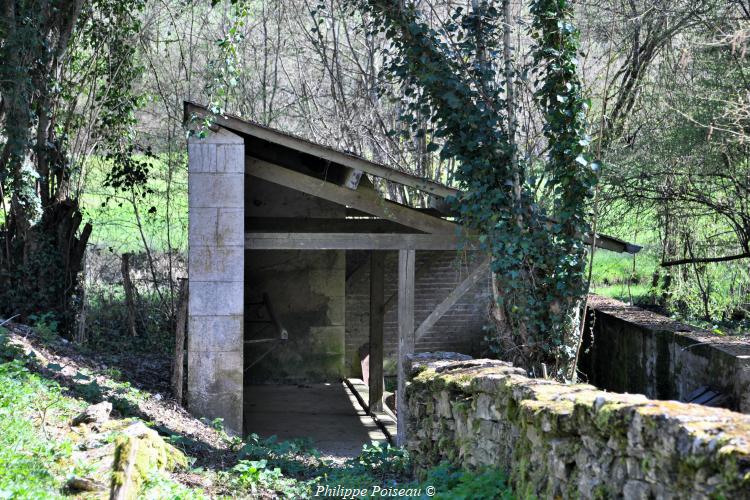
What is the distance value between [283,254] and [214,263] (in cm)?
422

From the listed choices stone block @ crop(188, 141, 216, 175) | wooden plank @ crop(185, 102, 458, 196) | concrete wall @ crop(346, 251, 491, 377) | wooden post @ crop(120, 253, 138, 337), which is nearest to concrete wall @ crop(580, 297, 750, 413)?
wooden plank @ crop(185, 102, 458, 196)

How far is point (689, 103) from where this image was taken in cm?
1122

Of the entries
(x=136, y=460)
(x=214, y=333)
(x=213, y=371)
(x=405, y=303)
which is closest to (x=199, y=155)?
(x=214, y=333)

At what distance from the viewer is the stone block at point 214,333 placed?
962 cm

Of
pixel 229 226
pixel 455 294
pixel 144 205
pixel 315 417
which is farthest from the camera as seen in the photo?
pixel 144 205

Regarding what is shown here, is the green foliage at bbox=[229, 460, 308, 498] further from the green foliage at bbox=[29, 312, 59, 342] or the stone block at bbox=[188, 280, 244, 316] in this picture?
the green foliage at bbox=[29, 312, 59, 342]

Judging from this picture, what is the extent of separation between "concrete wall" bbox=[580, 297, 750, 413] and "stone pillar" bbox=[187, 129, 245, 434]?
4.19 m

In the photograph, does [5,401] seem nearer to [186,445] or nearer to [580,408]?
[186,445]

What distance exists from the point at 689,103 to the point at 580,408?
8333 millimetres

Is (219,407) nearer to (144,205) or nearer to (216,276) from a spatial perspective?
(216,276)

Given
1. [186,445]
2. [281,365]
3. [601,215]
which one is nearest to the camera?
[186,445]

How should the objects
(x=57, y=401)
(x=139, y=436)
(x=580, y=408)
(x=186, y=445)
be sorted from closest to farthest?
(x=580, y=408)
(x=139, y=436)
(x=57, y=401)
(x=186, y=445)

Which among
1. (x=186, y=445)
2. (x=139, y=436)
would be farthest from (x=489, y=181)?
(x=139, y=436)

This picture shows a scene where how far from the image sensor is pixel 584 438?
4.01 meters
